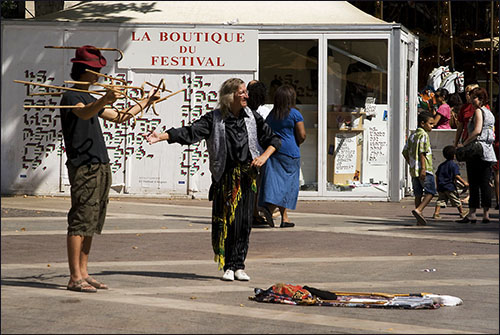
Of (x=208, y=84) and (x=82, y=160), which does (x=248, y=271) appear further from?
(x=208, y=84)

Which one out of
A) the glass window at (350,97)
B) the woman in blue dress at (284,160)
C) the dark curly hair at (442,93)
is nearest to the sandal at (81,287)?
the woman in blue dress at (284,160)

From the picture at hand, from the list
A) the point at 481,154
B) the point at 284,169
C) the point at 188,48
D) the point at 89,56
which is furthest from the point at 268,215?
the point at 188,48

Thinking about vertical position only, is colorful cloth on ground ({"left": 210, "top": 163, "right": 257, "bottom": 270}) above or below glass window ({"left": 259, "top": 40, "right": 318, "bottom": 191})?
below

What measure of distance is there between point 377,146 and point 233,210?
30.1 ft

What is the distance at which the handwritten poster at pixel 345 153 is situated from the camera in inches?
680

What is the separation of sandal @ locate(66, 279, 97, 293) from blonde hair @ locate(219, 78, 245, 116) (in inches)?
74.9

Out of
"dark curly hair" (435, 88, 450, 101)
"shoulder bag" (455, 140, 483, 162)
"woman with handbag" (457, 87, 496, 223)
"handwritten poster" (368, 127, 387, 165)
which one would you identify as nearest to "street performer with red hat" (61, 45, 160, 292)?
"shoulder bag" (455, 140, 483, 162)

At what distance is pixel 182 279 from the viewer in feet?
27.4

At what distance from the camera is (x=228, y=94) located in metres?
8.51

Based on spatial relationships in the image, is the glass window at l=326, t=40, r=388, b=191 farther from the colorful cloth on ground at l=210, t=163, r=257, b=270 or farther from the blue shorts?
the colorful cloth on ground at l=210, t=163, r=257, b=270

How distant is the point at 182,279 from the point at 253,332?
2238mm

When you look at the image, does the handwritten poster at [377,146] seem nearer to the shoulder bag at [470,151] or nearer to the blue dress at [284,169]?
the shoulder bag at [470,151]

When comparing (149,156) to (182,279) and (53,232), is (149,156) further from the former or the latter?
(182,279)

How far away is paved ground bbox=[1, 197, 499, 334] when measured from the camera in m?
6.45
